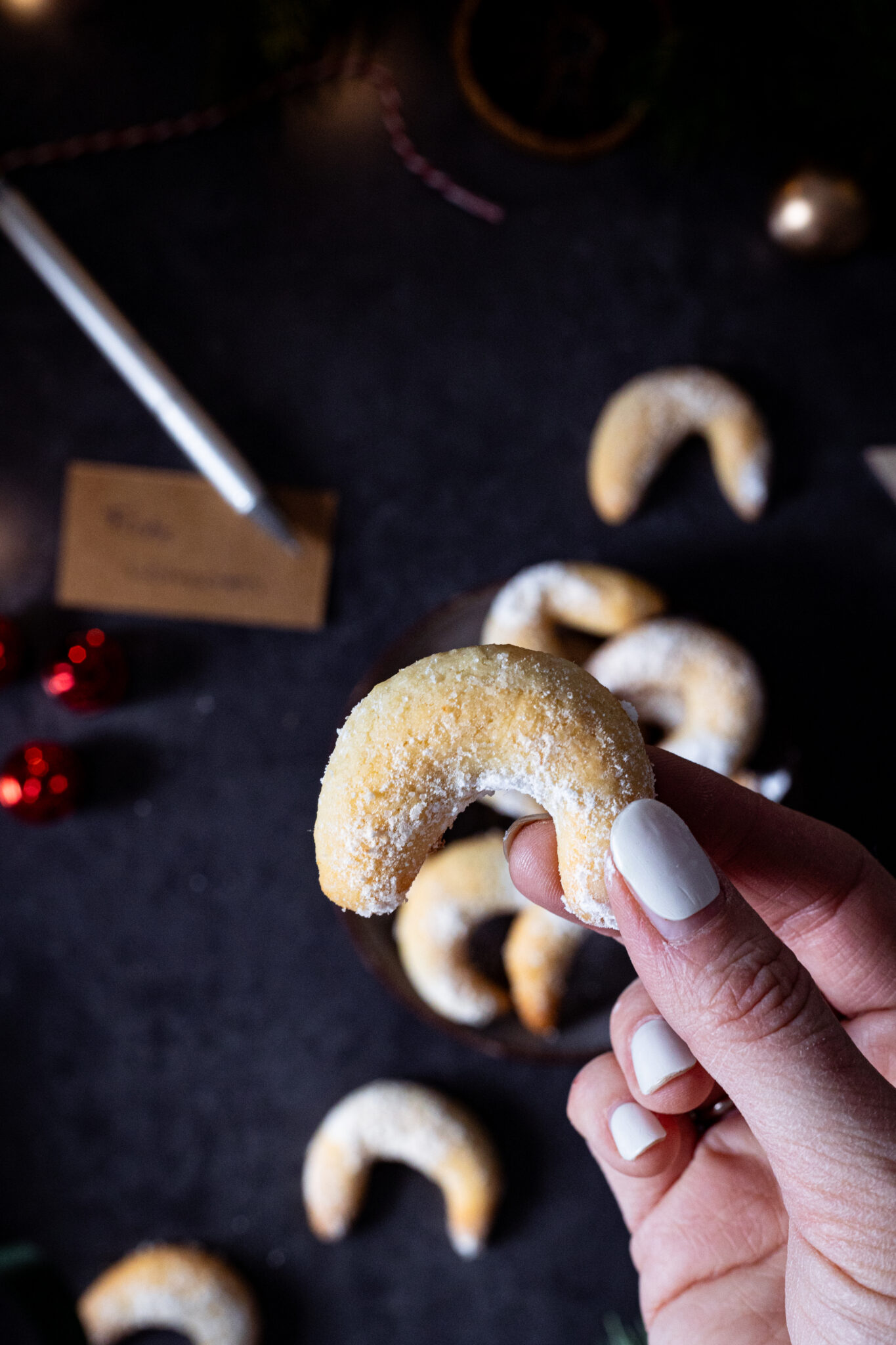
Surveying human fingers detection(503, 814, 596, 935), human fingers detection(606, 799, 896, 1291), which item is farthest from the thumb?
human fingers detection(503, 814, 596, 935)

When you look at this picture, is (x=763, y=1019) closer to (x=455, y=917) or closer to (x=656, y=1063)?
(x=656, y=1063)

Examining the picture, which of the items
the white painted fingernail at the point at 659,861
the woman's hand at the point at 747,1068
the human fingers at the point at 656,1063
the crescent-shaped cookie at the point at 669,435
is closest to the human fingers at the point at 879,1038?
the woman's hand at the point at 747,1068

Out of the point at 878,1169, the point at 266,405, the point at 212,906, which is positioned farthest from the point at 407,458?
the point at 878,1169

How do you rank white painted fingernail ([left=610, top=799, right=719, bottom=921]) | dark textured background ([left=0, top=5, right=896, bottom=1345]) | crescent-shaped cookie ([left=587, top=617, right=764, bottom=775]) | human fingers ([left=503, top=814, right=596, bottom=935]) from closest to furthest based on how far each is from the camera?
white painted fingernail ([left=610, top=799, right=719, bottom=921]) → human fingers ([left=503, top=814, right=596, bottom=935]) → crescent-shaped cookie ([left=587, top=617, right=764, bottom=775]) → dark textured background ([left=0, top=5, right=896, bottom=1345])

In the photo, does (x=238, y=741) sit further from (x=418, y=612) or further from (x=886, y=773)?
(x=886, y=773)

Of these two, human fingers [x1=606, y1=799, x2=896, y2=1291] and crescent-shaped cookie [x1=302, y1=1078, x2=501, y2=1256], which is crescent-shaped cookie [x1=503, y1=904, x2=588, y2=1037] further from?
human fingers [x1=606, y1=799, x2=896, y2=1291]

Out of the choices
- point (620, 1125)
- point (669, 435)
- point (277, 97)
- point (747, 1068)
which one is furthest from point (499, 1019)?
point (277, 97)

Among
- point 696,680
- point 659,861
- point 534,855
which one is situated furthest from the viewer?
point 696,680
